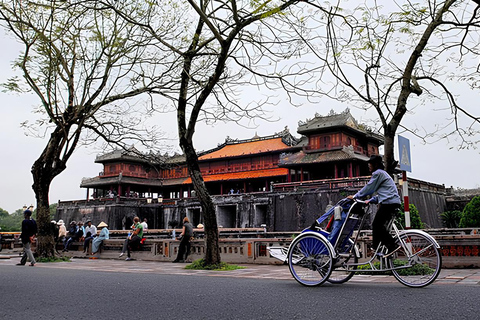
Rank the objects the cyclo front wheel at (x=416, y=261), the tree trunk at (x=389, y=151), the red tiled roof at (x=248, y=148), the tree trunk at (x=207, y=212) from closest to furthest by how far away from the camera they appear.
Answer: the cyclo front wheel at (x=416, y=261)
the tree trunk at (x=389, y=151)
the tree trunk at (x=207, y=212)
the red tiled roof at (x=248, y=148)

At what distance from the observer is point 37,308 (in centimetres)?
449

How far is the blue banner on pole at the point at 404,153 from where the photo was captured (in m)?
7.86

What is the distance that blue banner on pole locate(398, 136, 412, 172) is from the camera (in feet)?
25.8

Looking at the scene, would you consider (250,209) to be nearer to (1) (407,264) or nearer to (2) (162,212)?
(2) (162,212)

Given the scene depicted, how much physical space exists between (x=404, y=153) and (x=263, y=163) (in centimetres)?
3495

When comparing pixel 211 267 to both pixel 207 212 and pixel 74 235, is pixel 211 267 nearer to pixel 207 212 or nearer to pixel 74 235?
pixel 207 212

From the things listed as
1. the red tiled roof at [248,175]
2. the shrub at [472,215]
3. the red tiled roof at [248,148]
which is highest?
the red tiled roof at [248,148]

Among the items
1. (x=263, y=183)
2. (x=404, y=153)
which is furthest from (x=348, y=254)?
(x=263, y=183)

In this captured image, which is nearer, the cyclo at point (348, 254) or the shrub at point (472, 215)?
the cyclo at point (348, 254)

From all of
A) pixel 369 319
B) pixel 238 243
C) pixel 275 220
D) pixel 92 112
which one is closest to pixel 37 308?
pixel 369 319

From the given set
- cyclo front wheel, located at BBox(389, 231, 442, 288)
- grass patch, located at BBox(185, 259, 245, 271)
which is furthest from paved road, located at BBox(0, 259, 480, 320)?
grass patch, located at BBox(185, 259, 245, 271)

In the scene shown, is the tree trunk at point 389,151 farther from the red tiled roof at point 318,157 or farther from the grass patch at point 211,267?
the red tiled roof at point 318,157

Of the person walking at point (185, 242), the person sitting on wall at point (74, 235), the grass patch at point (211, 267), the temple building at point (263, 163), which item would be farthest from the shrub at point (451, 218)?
the grass patch at point (211, 267)

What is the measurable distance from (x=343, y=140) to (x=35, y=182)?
27.2 m
